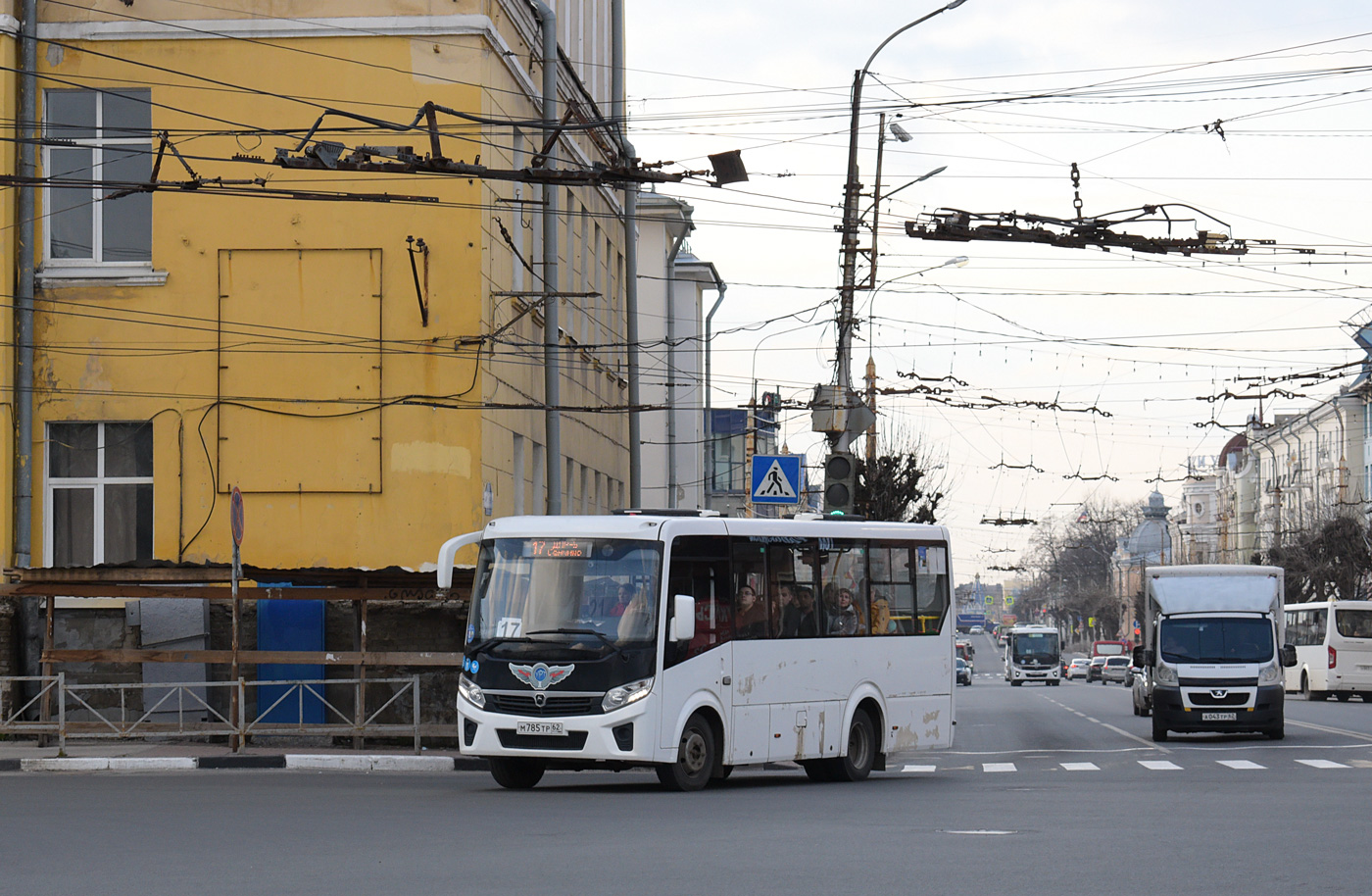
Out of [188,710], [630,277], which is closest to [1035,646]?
[630,277]

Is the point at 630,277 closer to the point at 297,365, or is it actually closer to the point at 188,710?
the point at 297,365

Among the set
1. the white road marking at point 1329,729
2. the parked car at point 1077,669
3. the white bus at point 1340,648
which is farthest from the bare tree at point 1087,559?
the white road marking at point 1329,729

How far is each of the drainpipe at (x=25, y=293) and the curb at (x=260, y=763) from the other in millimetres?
5526

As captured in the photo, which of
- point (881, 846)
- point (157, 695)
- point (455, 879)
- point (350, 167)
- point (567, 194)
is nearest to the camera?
point (455, 879)

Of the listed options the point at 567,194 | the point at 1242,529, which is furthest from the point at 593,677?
the point at 1242,529

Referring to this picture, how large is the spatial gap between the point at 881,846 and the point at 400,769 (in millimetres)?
10059

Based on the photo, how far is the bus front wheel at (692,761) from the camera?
16.9m

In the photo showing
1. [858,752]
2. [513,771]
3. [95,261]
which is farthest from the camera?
[95,261]

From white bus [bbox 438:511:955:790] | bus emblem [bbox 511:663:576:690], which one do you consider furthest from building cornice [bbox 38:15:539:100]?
bus emblem [bbox 511:663:576:690]

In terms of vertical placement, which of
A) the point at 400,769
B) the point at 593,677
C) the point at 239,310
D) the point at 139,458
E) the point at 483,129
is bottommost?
the point at 400,769

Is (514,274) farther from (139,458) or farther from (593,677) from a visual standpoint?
(593,677)

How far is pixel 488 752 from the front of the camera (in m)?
17.0

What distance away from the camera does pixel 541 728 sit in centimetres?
1662

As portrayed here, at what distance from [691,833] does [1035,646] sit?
79094 millimetres
